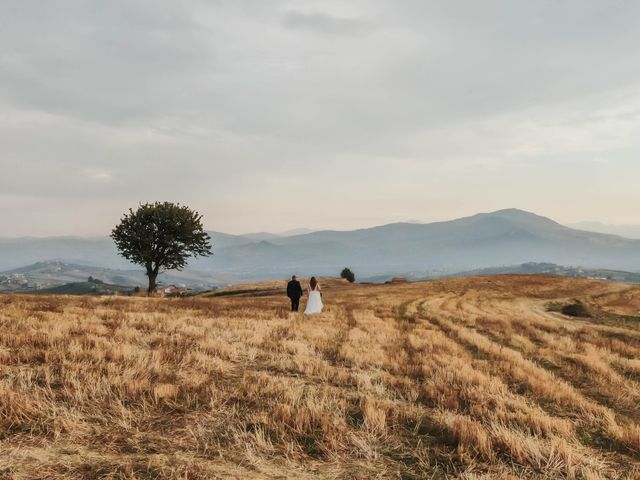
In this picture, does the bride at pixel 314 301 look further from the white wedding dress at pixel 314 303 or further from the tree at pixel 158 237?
the tree at pixel 158 237

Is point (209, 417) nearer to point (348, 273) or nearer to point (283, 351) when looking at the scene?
point (283, 351)

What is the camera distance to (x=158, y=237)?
195 feet

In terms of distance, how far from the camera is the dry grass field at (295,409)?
5770 mm

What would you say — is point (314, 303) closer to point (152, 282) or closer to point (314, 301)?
point (314, 301)

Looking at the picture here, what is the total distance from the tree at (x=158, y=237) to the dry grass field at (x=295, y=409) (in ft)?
151

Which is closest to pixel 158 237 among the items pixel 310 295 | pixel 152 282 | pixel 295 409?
pixel 152 282

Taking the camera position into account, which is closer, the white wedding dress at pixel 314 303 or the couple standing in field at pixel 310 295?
the white wedding dress at pixel 314 303

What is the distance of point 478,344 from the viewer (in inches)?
658

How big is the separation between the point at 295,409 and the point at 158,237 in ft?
185

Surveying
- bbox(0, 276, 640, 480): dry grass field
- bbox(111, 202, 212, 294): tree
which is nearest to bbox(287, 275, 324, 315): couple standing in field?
bbox(0, 276, 640, 480): dry grass field

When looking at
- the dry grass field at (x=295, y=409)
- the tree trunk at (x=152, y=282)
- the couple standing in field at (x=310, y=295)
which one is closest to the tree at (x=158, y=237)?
the tree trunk at (x=152, y=282)

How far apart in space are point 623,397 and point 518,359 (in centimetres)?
360

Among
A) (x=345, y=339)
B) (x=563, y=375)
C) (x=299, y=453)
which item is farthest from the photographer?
(x=345, y=339)

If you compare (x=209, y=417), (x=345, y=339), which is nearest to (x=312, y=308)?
(x=345, y=339)
